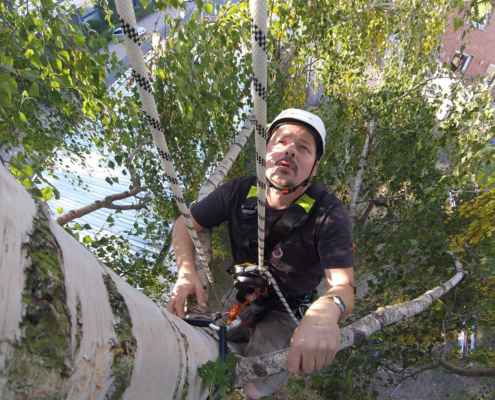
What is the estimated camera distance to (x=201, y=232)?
1.94m

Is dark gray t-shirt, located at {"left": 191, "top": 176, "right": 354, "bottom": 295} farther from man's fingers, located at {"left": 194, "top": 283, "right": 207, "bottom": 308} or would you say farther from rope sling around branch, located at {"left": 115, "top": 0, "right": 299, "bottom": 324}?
rope sling around branch, located at {"left": 115, "top": 0, "right": 299, "bottom": 324}

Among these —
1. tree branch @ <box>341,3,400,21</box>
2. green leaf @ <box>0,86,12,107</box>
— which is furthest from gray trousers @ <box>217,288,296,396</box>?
tree branch @ <box>341,3,400,21</box>

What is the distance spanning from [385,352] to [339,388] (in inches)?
29.4

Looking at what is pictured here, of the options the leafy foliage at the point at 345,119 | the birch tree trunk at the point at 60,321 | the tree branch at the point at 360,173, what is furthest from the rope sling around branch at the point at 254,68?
the tree branch at the point at 360,173

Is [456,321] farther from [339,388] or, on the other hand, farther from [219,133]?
[219,133]

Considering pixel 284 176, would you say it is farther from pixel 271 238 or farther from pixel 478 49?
pixel 478 49

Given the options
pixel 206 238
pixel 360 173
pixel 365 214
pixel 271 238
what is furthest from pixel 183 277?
pixel 365 214

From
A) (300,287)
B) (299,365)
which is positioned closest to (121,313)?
(299,365)

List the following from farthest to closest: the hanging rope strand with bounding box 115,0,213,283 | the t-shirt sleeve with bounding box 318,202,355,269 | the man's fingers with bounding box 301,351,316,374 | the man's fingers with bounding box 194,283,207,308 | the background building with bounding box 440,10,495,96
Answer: the background building with bounding box 440,10,495,96
the man's fingers with bounding box 194,283,207,308
the t-shirt sleeve with bounding box 318,202,355,269
the man's fingers with bounding box 301,351,316,374
the hanging rope strand with bounding box 115,0,213,283

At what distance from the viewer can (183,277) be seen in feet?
5.13

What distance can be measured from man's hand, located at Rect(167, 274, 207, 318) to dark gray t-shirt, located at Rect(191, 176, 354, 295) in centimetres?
40

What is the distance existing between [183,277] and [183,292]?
10 cm

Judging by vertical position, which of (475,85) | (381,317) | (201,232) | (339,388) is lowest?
(339,388)

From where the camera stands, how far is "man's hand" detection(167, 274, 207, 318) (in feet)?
4.80
